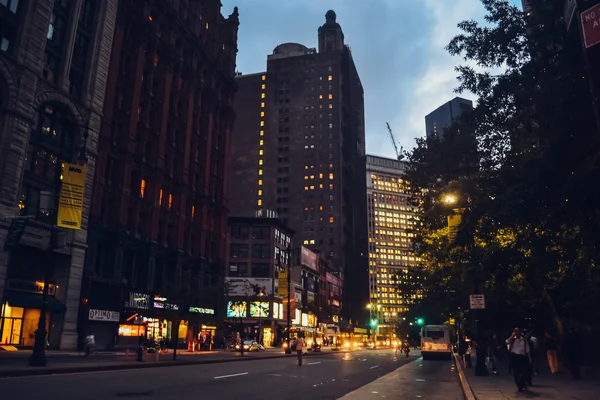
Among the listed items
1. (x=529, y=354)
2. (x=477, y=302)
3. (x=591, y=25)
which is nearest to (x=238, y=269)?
(x=477, y=302)

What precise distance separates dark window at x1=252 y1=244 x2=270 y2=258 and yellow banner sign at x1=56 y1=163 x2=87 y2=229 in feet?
225

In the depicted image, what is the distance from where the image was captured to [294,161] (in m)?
159

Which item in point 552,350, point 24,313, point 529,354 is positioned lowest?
point 552,350

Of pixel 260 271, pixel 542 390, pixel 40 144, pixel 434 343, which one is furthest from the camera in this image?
pixel 260 271

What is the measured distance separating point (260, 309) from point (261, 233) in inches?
568

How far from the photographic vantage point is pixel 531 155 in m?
14.2

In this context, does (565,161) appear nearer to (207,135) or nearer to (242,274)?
(207,135)

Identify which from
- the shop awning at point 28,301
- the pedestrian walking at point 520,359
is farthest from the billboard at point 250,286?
the pedestrian walking at point 520,359

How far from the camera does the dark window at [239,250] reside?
9275 centimetres

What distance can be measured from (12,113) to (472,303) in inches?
1316

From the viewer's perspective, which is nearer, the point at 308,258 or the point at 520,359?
the point at 520,359

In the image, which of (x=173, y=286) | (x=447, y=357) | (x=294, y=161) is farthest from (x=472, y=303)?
(x=294, y=161)

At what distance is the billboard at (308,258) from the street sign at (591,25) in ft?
321

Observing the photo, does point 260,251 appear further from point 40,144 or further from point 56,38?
point 56,38
